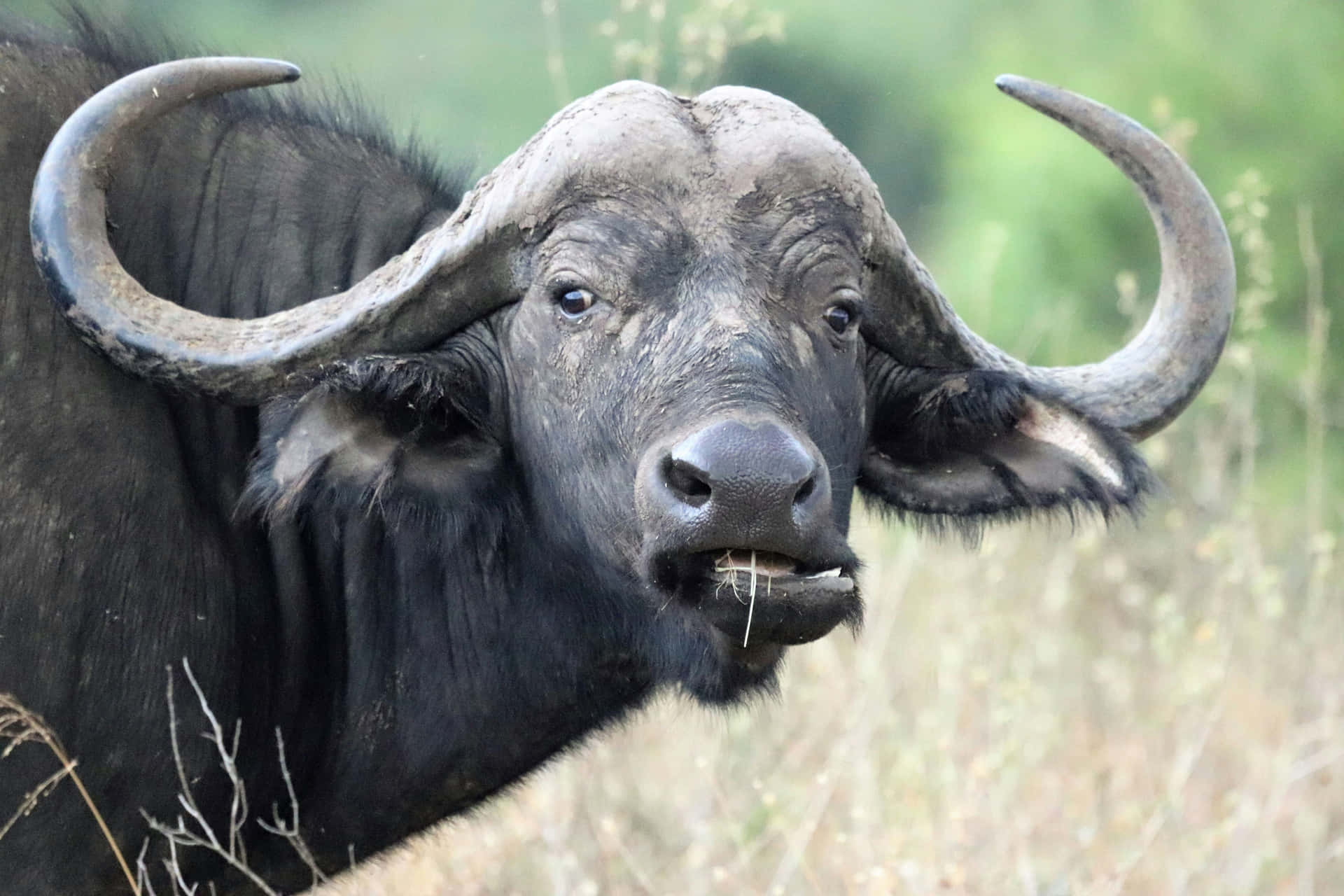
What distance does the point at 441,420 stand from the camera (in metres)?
4.26

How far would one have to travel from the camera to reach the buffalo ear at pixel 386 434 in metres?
3.93

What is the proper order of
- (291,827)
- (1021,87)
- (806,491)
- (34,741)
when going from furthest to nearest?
1. (1021,87)
2. (291,827)
3. (34,741)
4. (806,491)

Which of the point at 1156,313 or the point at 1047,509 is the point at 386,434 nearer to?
the point at 1047,509

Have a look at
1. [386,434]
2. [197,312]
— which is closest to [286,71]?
[197,312]

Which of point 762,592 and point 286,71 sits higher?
point 286,71

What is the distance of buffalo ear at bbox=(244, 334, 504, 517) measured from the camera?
3930 mm

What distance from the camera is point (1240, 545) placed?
7355 mm

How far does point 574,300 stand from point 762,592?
0.87 meters

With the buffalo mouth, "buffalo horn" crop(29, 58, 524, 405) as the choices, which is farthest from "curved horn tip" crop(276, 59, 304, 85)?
the buffalo mouth

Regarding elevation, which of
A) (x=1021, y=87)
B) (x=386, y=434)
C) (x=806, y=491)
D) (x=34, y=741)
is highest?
(x=1021, y=87)

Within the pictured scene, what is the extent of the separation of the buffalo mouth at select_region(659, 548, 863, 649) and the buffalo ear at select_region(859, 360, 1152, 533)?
A: 87 cm

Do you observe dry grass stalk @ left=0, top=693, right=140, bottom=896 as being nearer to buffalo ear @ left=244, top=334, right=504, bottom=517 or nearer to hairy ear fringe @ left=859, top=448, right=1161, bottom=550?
buffalo ear @ left=244, top=334, right=504, bottom=517

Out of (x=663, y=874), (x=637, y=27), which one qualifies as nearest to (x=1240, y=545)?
(x=663, y=874)

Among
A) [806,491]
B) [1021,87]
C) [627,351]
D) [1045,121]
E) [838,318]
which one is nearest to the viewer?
[806,491]
